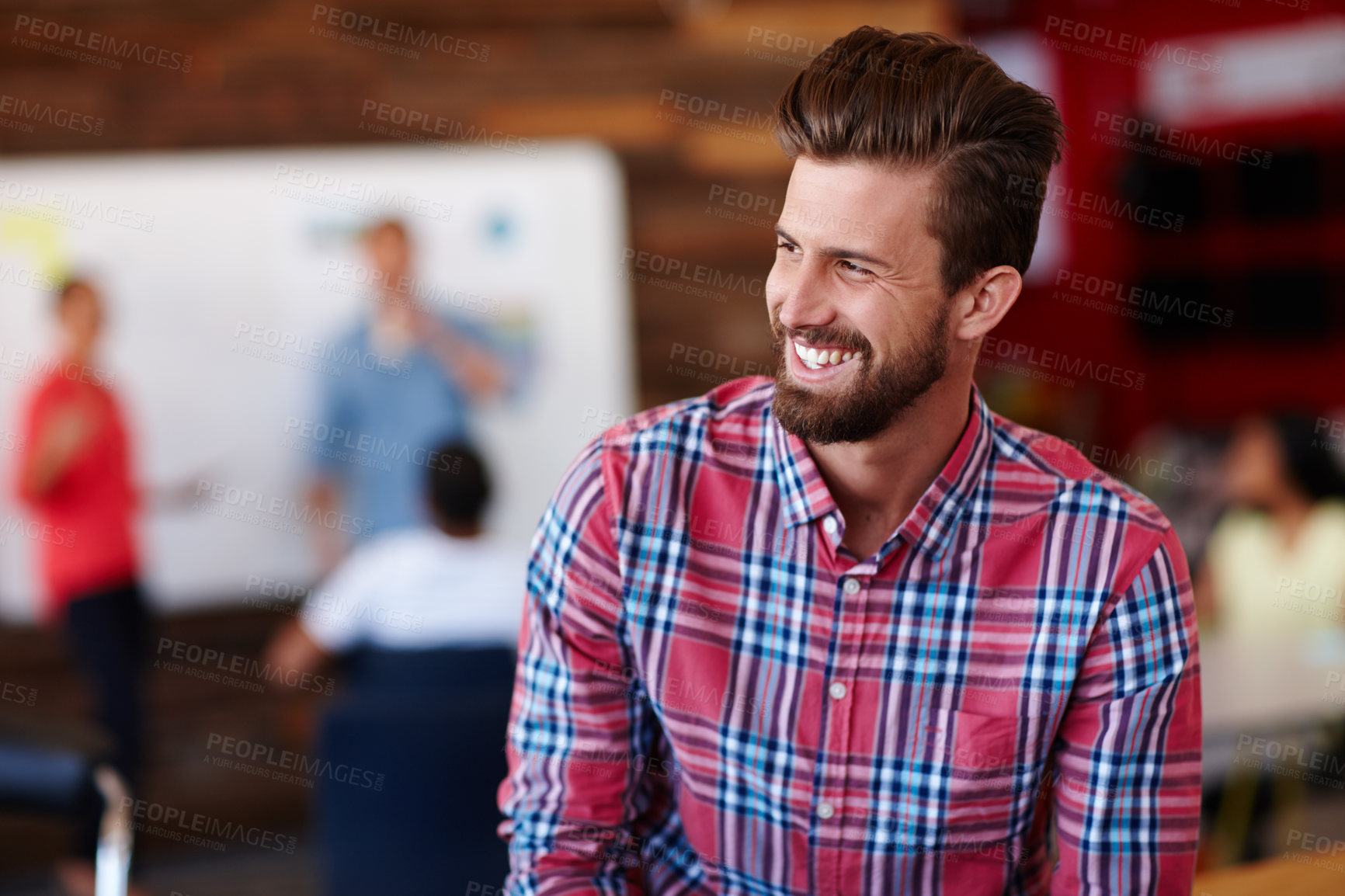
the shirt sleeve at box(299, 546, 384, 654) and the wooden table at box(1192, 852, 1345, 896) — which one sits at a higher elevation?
the shirt sleeve at box(299, 546, 384, 654)

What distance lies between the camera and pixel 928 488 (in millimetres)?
1188

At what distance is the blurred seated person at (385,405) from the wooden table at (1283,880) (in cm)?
256

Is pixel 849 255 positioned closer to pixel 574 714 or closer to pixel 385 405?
pixel 574 714

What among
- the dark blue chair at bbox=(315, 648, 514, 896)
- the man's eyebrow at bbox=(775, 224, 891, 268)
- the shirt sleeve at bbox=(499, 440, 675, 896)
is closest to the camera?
the man's eyebrow at bbox=(775, 224, 891, 268)

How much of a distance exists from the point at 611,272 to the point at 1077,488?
2719 mm

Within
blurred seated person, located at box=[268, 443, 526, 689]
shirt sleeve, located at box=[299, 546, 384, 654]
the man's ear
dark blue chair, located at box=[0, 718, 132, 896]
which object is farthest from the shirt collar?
shirt sleeve, located at box=[299, 546, 384, 654]

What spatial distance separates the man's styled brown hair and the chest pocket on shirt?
0.42 m

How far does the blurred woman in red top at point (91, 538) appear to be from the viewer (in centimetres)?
311

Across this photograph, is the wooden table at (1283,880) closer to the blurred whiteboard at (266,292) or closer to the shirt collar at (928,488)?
the shirt collar at (928,488)

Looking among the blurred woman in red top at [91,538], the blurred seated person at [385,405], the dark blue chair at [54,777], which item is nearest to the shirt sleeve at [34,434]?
the blurred woman in red top at [91,538]

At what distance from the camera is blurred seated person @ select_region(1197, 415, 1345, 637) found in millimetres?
3115

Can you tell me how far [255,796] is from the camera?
353 cm

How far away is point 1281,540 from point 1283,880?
2201 mm

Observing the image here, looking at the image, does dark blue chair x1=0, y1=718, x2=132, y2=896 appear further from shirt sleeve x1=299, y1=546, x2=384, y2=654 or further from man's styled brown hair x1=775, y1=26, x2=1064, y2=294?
shirt sleeve x1=299, y1=546, x2=384, y2=654
